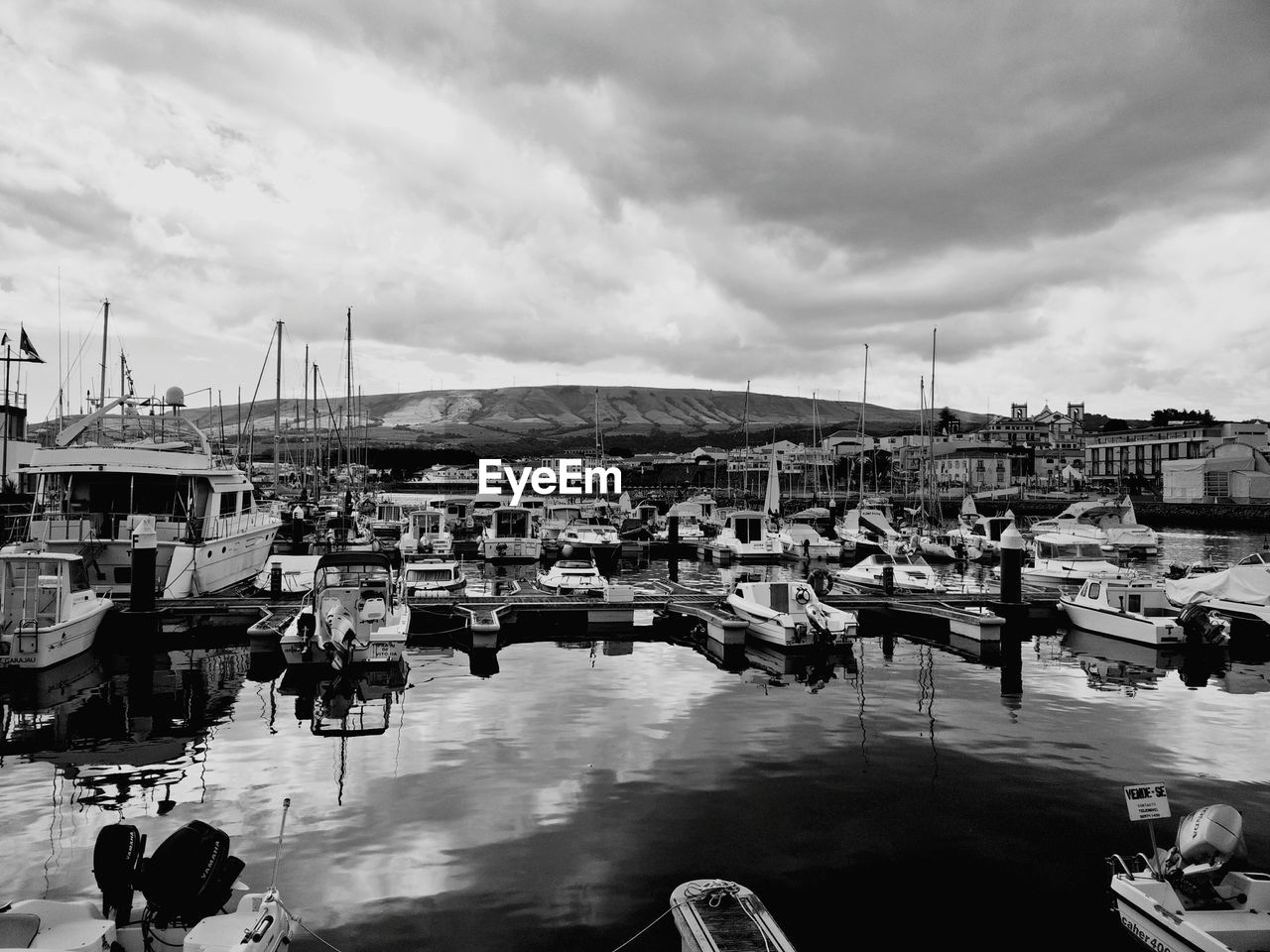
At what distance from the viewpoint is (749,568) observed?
5478 cm

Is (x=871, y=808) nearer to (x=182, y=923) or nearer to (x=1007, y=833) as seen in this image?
(x=1007, y=833)

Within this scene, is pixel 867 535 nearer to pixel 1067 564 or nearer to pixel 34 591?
pixel 1067 564

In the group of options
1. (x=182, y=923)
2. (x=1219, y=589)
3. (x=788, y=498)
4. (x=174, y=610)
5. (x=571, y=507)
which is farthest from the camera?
(x=788, y=498)

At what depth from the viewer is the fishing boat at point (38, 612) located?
21828 millimetres

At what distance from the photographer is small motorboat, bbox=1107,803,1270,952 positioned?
8242 mm

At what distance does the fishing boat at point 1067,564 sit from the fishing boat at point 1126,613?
1314cm

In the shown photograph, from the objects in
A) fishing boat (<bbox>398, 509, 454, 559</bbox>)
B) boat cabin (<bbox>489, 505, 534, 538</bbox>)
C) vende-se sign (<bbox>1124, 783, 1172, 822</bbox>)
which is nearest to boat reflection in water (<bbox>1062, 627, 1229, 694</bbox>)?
vende-se sign (<bbox>1124, 783, 1172, 822</bbox>)

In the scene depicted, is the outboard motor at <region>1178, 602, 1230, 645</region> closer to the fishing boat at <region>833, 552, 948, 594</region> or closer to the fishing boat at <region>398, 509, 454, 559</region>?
the fishing boat at <region>833, 552, 948, 594</region>

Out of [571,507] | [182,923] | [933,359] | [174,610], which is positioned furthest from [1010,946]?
[933,359]

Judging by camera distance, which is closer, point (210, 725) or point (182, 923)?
point (182, 923)

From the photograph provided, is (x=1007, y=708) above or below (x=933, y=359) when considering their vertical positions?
below

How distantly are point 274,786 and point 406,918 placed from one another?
227 inches

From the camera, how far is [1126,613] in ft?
94.0

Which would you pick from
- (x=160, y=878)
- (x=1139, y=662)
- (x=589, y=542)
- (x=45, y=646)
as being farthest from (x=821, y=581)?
(x=160, y=878)
